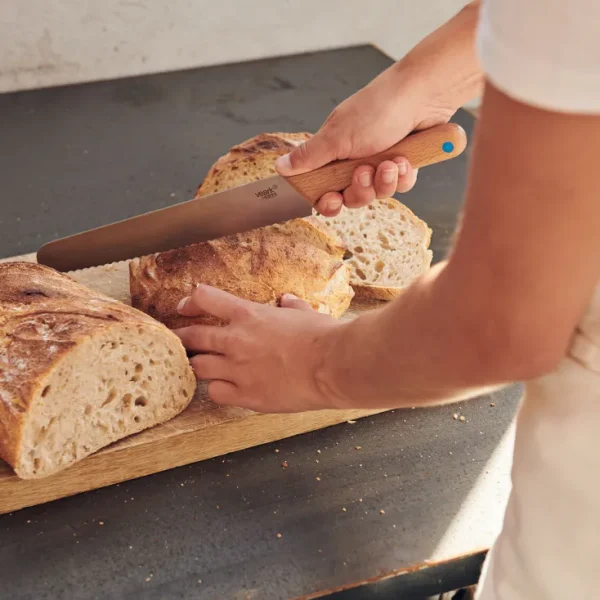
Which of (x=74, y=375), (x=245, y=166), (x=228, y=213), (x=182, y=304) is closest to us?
(x=74, y=375)

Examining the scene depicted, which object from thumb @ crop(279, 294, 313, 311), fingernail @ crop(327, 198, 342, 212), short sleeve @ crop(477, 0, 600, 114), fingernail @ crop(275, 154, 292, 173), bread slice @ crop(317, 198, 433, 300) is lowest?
bread slice @ crop(317, 198, 433, 300)

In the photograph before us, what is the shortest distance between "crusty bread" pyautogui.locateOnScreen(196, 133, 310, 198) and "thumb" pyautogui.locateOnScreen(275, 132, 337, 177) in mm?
240

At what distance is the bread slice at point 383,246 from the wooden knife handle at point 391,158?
0.24 m

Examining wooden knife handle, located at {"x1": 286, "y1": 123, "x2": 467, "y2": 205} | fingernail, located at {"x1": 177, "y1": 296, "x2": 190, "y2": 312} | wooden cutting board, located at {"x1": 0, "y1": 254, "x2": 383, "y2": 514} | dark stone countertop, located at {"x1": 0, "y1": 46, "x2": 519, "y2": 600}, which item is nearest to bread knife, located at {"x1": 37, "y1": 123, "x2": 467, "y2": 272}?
wooden knife handle, located at {"x1": 286, "y1": 123, "x2": 467, "y2": 205}

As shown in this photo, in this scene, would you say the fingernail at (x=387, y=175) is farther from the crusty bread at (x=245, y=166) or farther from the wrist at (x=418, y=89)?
the crusty bread at (x=245, y=166)

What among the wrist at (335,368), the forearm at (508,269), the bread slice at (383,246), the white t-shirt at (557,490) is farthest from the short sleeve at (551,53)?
the bread slice at (383,246)

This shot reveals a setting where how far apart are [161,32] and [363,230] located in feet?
5.30

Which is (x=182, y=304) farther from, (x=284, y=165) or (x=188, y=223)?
(x=284, y=165)

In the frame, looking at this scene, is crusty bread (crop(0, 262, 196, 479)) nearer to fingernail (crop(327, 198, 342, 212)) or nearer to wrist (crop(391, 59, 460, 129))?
fingernail (crop(327, 198, 342, 212))

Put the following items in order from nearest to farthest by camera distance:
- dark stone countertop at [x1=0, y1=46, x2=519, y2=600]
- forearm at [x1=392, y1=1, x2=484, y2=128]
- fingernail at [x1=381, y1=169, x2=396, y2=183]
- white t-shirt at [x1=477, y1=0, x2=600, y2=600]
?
white t-shirt at [x1=477, y1=0, x2=600, y2=600] → dark stone countertop at [x1=0, y1=46, x2=519, y2=600] → forearm at [x1=392, y1=1, x2=484, y2=128] → fingernail at [x1=381, y1=169, x2=396, y2=183]

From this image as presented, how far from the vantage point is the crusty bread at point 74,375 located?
1.19 meters

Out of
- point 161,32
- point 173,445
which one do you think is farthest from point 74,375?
point 161,32

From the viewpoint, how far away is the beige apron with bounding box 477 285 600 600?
2.81 ft

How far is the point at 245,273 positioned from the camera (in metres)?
1.53
